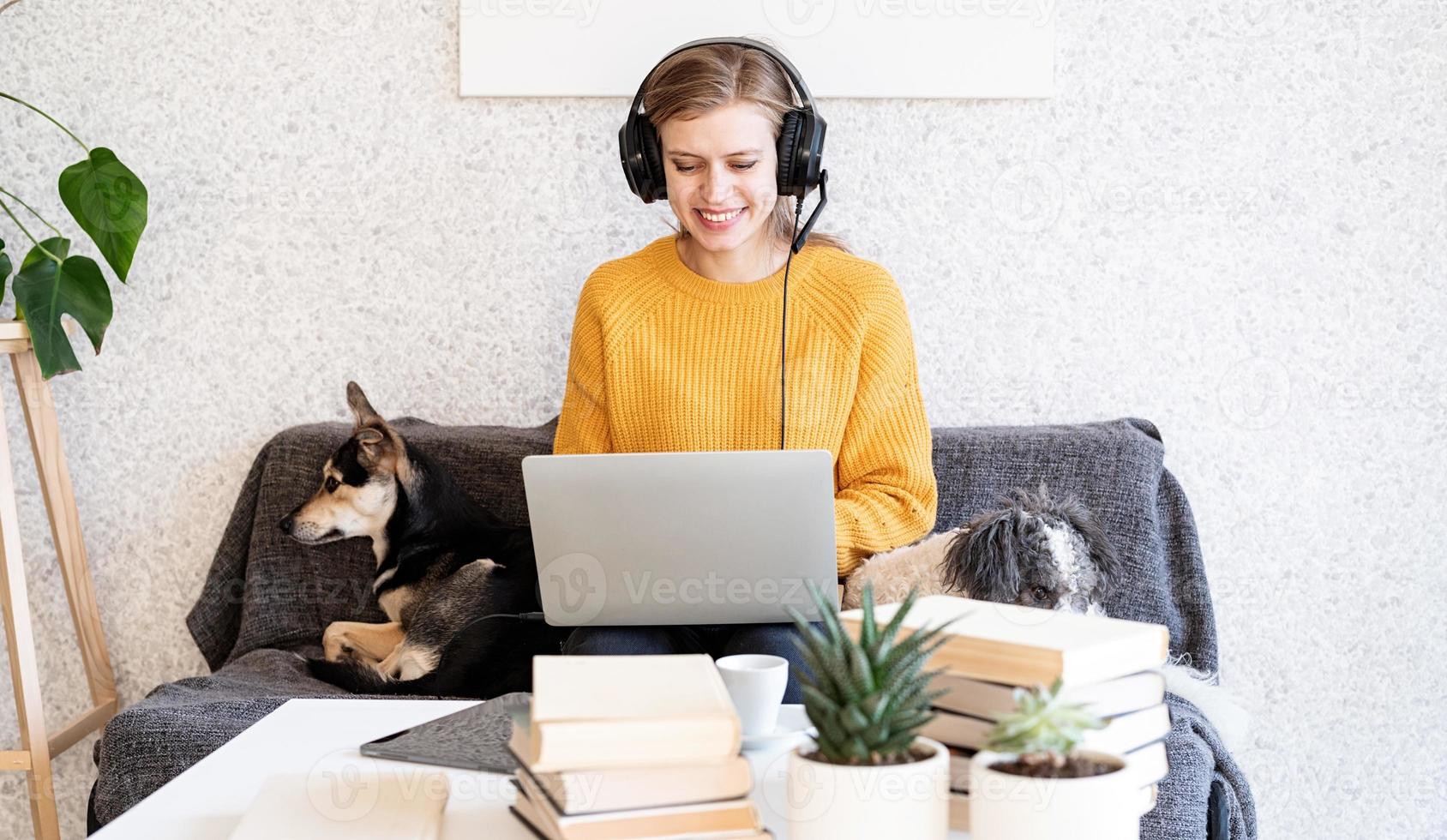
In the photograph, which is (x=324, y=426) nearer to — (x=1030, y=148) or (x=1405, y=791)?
(x=1030, y=148)

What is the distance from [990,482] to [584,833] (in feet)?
4.20

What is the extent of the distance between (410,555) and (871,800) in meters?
1.27

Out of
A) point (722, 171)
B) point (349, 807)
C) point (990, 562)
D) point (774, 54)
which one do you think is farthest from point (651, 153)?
point (349, 807)

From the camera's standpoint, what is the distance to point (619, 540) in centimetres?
120

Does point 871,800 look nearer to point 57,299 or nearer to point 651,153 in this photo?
point 651,153

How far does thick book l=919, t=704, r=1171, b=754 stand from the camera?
671 millimetres

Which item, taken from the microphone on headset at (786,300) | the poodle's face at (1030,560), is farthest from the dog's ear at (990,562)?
the microphone on headset at (786,300)

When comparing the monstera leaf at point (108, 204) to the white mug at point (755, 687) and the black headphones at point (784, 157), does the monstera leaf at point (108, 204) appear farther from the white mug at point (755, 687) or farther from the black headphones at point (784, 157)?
the white mug at point (755, 687)

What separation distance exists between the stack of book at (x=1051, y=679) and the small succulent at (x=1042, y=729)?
0.07ft

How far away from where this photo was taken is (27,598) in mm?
2014

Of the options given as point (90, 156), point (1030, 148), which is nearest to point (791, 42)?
point (1030, 148)

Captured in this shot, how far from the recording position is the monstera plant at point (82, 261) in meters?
1.84

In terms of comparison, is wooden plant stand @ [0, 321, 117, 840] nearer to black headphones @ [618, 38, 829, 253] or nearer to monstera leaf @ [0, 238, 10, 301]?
monstera leaf @ [0, 238, 10, 301]

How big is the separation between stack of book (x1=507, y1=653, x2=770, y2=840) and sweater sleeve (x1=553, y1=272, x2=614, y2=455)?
3.33 ft
